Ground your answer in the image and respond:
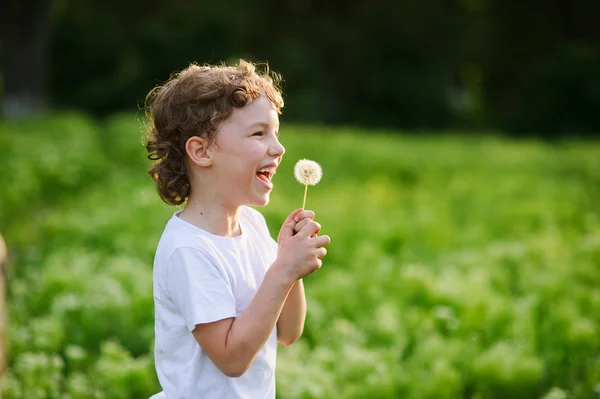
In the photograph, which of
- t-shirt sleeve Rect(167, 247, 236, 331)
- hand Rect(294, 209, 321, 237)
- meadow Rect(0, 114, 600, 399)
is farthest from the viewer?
meadow Rect(0, 114, 600, 399)

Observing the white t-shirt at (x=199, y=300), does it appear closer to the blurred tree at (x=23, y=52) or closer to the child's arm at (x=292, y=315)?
the child's arm at (x=292, y=315)

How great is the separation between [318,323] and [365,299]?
534 mm

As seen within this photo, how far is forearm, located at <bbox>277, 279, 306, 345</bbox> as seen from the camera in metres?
→ 2.23

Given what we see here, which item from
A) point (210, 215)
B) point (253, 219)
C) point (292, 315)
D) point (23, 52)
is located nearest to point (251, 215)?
point (253, 219)

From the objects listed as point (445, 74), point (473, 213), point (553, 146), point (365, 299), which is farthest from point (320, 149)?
point (445, 74)

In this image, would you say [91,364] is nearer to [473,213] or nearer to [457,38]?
[473,213]

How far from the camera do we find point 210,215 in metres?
2.11

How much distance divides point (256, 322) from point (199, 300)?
16 centimetres

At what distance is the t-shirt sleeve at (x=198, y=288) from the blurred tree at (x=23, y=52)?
17868mm

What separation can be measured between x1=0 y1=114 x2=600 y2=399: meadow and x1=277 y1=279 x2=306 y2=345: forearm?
139cm

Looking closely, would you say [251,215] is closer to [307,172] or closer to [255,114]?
[307,172]

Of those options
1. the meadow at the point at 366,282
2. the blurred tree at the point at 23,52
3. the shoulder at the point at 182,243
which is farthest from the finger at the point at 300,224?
the blurred tree at the point at 23,52

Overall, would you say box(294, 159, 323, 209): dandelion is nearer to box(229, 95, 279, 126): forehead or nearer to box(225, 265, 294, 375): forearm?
box(229, 95, 279, 126): forehead

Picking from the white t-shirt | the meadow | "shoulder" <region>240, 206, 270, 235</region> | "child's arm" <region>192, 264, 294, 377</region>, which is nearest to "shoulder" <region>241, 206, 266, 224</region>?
"shoulder" <region>240, 206, 270, 235</region>
